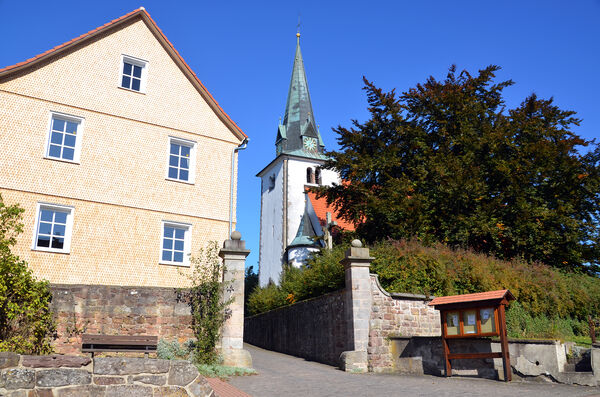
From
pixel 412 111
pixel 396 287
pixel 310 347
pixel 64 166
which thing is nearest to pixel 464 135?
pixel 412 111

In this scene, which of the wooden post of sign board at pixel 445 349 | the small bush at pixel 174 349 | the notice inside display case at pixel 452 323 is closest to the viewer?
the notice inside display case at pixel 452 323

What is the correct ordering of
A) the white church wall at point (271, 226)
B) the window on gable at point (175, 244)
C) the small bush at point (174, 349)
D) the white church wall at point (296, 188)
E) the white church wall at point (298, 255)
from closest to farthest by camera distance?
the small bush at point (174, 349), the window on gable at point (175, 244), the white church wall at point (298, 255), the white church wall at point (296, 188), the white church wall at point (271, 226)

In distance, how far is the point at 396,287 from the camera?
48.1ft

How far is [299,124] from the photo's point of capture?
50406 millimetres

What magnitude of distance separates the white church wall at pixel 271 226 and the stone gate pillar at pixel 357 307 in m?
28.7

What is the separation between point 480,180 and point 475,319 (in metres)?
9.22

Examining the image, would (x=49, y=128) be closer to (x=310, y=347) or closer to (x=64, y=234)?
(x=64, y=234)

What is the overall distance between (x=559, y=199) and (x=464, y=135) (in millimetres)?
4289

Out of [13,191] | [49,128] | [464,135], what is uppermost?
[464,135]

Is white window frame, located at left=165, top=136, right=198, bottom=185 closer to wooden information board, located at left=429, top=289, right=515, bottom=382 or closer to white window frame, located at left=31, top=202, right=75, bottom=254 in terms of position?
white window frame, located at left=31, top=202, right=75, bottom=254

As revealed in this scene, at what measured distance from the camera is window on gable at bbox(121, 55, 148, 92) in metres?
17.2

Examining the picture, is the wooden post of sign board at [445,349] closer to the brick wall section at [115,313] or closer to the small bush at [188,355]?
the small bush at [188,355]

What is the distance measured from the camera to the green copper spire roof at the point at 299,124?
49.2 m

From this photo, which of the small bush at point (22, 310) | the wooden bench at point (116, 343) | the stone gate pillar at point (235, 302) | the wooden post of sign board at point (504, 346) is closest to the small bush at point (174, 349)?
the stone gate pillar at point (235, 302)
